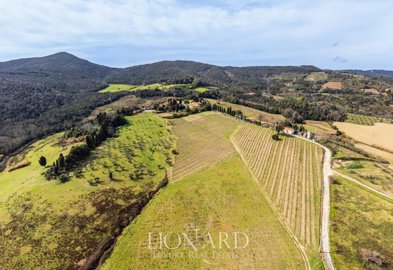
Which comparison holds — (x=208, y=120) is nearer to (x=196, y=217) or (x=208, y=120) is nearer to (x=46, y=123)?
(x=196, y=217)

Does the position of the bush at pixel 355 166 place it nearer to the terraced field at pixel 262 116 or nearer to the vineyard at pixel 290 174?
the vineyard at pixel 290 174

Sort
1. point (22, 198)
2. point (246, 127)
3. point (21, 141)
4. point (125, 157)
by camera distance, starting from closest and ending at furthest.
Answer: point (22, 198)
point (125, 157)
point (246, 127)
point (21, 141)

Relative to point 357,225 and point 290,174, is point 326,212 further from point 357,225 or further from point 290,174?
point 290,174

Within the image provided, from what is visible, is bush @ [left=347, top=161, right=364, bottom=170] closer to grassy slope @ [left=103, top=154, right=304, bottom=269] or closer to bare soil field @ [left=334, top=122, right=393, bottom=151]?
grassy slope @ [left=103, top=154, right=304, bottom=269]

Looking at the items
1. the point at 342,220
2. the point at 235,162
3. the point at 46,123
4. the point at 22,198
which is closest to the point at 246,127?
the point at 235,162

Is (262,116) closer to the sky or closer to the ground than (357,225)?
closer to the ground

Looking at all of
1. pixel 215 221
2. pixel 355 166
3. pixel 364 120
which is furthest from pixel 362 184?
pixel 364 120

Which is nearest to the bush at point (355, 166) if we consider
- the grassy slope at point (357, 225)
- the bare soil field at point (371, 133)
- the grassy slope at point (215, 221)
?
the grassy slope at point (357, 225)
